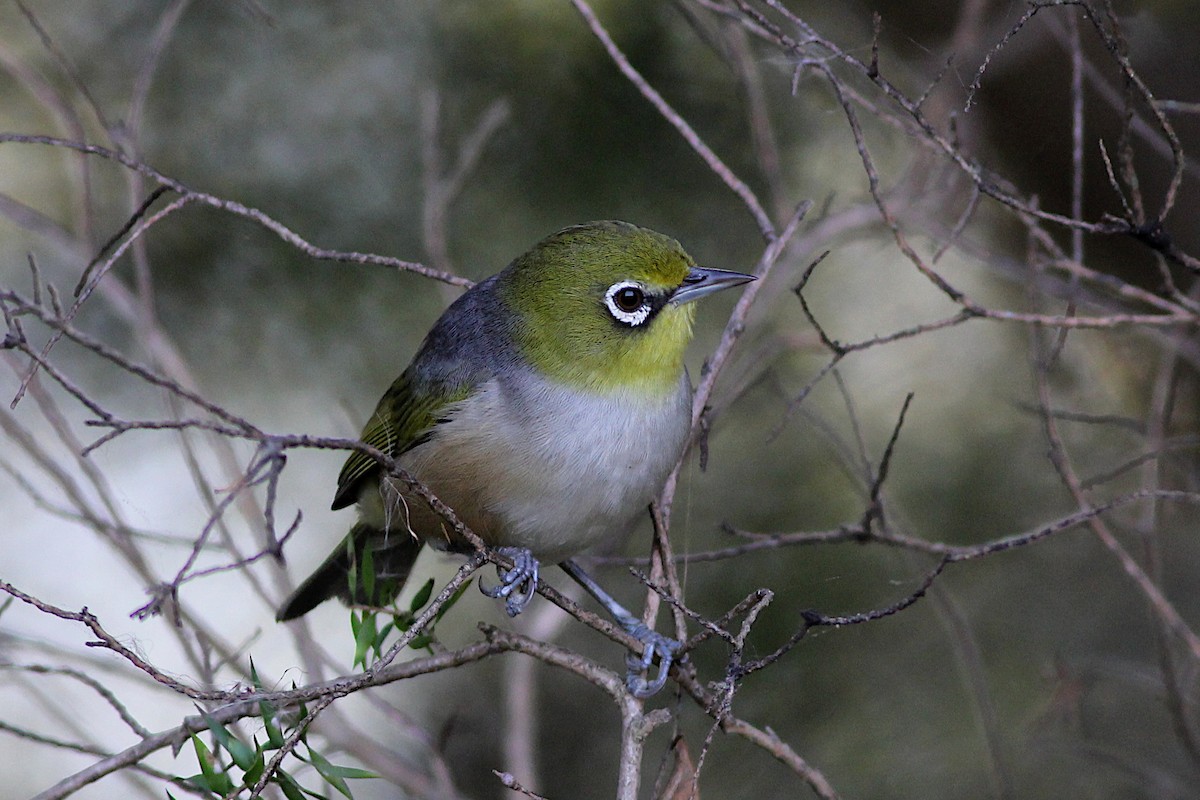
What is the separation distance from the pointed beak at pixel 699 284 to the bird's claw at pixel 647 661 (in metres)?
1.05

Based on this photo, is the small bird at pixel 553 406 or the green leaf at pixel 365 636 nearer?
the green leaf at pixel 365 636

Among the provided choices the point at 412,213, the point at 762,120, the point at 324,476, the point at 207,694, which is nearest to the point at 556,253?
the point at 762,120

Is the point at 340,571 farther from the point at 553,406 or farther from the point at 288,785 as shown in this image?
the point at 288,785

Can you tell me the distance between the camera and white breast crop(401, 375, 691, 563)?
3.59m

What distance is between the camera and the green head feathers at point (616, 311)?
3789 millimetres

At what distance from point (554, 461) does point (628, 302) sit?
59 cm

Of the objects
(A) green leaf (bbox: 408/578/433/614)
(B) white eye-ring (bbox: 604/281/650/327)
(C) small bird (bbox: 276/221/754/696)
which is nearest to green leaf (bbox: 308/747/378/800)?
(A) green leaf (bbox: 408/578/433/614)

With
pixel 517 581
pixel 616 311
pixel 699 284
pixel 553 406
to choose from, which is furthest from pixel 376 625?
pixel 699 284

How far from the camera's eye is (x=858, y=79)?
14.4 feet

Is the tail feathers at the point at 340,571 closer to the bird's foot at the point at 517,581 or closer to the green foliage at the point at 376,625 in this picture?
the bird's foot at the point at 517,581

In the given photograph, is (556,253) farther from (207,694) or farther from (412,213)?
(412,213)

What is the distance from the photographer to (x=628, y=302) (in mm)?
3836

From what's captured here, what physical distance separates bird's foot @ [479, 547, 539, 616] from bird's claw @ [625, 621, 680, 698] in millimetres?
359

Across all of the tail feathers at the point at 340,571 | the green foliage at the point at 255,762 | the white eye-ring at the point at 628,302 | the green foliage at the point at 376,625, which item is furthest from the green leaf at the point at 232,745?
the white eye-ring at the point at 628,302
